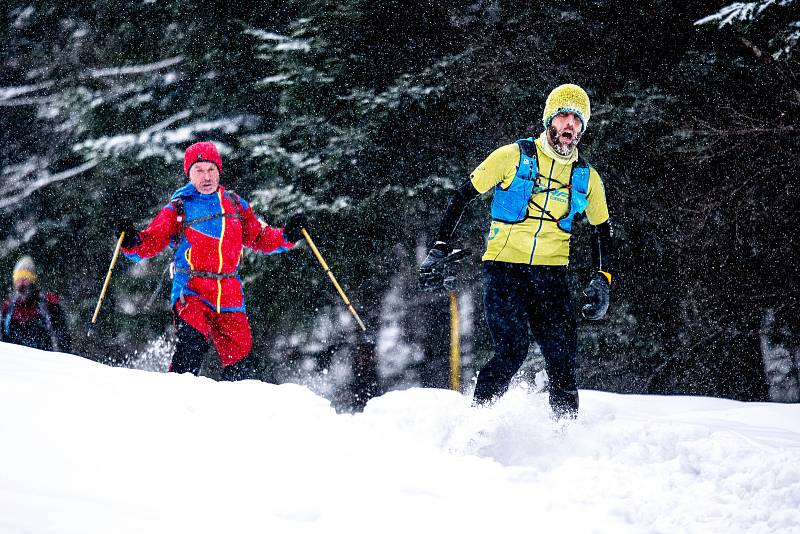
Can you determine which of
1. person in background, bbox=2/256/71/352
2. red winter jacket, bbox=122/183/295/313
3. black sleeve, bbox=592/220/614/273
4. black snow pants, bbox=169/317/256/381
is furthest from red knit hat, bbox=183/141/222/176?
person in background, bbox=2/256/71/352

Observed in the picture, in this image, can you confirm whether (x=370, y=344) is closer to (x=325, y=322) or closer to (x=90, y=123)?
(x=325, y=322)

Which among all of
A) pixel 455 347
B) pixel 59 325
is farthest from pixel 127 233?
pixel 455 347

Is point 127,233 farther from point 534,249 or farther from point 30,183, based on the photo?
point 30,183

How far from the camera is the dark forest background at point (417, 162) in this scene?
26.4 ft

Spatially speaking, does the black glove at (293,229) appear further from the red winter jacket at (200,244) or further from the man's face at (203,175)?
the man's face at (203,175)

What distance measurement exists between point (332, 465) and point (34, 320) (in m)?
7.42

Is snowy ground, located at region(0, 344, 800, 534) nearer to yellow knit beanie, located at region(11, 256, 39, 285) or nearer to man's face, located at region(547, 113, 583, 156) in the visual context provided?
man's face, located at region(547, 113, 583, 156)

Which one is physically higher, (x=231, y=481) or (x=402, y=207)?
(x=231, y=481)

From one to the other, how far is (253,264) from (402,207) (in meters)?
1.96

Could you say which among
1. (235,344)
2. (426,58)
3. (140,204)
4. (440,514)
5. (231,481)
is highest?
(231,481)

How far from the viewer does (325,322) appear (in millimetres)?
10172

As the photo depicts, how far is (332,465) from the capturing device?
343 centimetres

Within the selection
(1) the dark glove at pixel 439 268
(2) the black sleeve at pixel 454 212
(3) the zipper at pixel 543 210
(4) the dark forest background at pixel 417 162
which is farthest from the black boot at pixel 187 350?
(4) the dark forest background at pixel 417 162

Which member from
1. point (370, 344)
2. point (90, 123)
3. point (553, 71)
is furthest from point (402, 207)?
point (90, 123)
